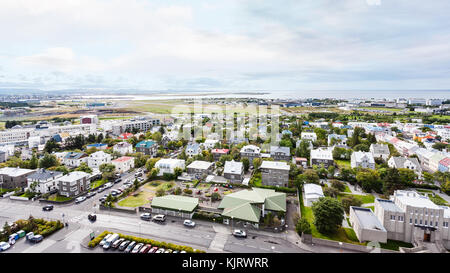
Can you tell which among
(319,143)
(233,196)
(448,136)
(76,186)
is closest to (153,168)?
(76,186)

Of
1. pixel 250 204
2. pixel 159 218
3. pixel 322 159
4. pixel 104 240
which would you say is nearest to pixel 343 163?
pixel 322 159

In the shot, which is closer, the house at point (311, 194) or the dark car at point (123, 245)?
the dark car at point (123, 245)

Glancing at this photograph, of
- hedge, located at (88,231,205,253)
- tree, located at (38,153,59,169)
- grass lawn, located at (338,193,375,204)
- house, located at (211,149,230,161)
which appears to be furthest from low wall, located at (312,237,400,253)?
tree, located at (38,153,59,169)

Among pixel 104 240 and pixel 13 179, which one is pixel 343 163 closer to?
pixel 104 240

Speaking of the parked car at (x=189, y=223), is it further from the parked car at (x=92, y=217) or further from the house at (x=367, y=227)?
the house at (x=367, y=227)

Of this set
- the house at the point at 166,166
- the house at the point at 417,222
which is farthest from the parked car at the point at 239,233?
the house at the point at 166,166

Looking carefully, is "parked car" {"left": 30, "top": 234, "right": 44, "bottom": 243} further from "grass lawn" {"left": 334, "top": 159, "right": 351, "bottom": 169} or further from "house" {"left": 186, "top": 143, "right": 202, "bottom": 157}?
"grass lawn" {"left": 334, "top": 159, "right": 351, "bottom": 169}
